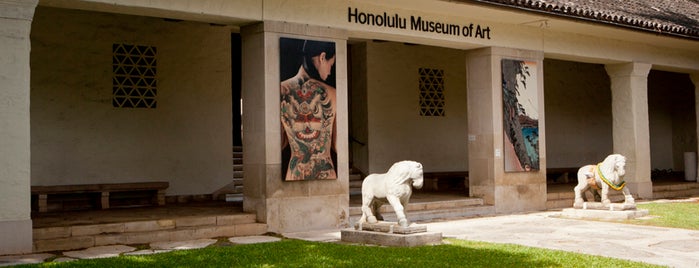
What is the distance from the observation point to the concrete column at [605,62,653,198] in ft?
54.0

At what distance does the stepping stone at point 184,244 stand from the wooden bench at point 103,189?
3.15 meters

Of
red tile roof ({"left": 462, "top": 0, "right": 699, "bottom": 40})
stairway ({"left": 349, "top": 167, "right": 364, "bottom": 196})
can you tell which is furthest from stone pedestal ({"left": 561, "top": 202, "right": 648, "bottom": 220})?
stairway ({"left": 349, "top": 167, "right": 364, "bottom": 196})

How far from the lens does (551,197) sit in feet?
49.4

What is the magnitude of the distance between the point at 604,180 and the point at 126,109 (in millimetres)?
8489

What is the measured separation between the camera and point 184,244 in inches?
370

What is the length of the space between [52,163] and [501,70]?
328 inches

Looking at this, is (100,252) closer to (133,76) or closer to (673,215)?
(133,76)

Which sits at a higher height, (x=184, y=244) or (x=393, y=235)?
(x=393, y=235)

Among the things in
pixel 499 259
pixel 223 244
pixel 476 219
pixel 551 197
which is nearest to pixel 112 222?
pixel 223 244

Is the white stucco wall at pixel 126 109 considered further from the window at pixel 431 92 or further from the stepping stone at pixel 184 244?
the window at pixel 431 92

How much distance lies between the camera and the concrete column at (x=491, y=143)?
13664 millimetres

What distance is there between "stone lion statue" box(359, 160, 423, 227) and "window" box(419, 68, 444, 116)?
811cm

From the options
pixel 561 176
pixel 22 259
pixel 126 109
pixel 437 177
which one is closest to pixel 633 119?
pixel 561 176

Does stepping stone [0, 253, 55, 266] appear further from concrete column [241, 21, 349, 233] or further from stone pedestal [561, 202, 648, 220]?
stone pedestal [561, 202, 648, 220]
